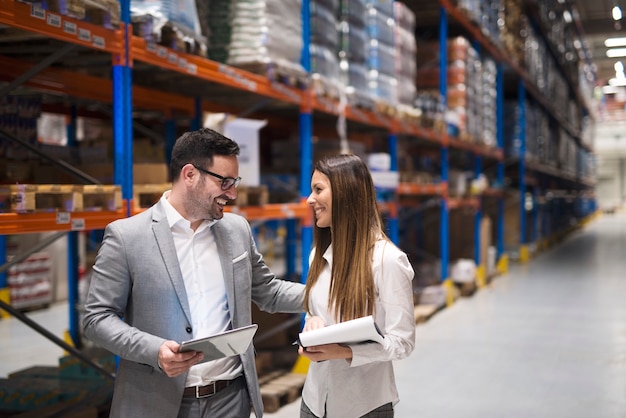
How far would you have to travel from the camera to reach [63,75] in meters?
4.86

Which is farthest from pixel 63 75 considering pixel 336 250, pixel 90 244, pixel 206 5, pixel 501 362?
pixel 90 244

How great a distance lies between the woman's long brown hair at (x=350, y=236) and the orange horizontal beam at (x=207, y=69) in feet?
6.27

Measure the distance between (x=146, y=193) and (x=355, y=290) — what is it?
2.19 metres

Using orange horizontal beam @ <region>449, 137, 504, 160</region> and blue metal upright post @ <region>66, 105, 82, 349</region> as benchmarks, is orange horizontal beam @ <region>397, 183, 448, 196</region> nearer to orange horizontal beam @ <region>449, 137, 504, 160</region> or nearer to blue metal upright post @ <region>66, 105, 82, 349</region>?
orange horizontal beam @ <region>449, 137, 504, 160</region>

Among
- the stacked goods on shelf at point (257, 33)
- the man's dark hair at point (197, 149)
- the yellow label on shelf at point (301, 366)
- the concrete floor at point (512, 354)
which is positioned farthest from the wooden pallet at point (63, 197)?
the yellow label on shelf at point (301, 366)

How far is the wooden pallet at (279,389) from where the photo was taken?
5164 mm

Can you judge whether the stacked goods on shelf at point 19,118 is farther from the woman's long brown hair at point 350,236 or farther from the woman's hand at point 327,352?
the woman's hand at point 327,352

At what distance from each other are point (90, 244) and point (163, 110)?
501 cm

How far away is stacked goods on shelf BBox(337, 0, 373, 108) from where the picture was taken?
6.86 m

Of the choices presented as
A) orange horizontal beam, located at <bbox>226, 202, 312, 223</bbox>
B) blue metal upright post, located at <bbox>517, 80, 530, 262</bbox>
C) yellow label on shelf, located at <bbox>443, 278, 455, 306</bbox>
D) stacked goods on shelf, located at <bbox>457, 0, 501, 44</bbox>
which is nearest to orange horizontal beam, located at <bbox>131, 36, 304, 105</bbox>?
orange horizontal beam, located at <bbox>226, 202, 312, 223</bbox>

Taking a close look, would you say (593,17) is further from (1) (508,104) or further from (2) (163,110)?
(2) (163,110)

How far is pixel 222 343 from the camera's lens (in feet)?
7.18

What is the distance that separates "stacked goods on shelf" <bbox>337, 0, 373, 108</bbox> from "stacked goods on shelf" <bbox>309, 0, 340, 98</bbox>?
7.3 inches

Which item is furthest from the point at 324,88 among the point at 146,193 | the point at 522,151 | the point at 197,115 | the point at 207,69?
the point at 522,151
